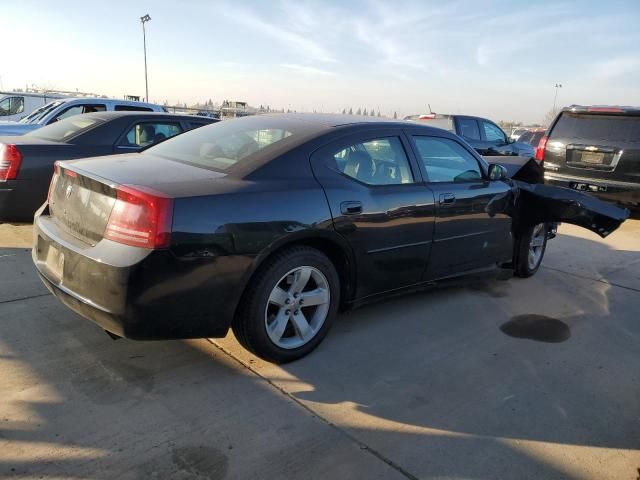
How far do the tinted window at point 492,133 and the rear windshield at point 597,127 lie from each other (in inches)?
139

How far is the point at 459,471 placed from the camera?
2.39 meters

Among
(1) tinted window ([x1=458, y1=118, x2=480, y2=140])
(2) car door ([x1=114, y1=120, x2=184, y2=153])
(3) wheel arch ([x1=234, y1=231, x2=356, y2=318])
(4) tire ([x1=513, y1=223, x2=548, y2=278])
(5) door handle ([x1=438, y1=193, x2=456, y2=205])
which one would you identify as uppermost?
(1) tinted window ([x1=458, y1=118, x2=480, y2=140])

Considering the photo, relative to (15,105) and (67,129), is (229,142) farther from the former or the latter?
(15,105)

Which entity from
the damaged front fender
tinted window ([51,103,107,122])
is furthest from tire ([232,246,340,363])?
tinted window ([51,103,107,122])

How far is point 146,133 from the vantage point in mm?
6562

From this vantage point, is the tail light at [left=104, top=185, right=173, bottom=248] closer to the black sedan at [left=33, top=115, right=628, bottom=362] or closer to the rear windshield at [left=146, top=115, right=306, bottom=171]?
the black sedan at [left=33, top=115, right=628, bottom=362]

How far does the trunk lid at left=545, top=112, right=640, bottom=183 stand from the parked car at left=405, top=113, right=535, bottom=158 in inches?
111

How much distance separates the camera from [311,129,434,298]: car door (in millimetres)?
3361

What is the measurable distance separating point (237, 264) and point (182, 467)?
1030 millimetres

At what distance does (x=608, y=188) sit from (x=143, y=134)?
23.0 ft

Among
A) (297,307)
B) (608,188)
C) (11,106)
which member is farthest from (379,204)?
(11,106)

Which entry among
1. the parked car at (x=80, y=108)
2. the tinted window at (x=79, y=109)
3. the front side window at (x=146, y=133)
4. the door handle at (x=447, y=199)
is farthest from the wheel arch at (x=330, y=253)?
the tinted window at (x=79, y=109)

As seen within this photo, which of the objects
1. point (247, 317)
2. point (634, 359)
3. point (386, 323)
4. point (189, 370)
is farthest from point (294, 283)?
point (634, 359)

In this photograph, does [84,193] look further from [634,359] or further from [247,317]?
[634,359]
